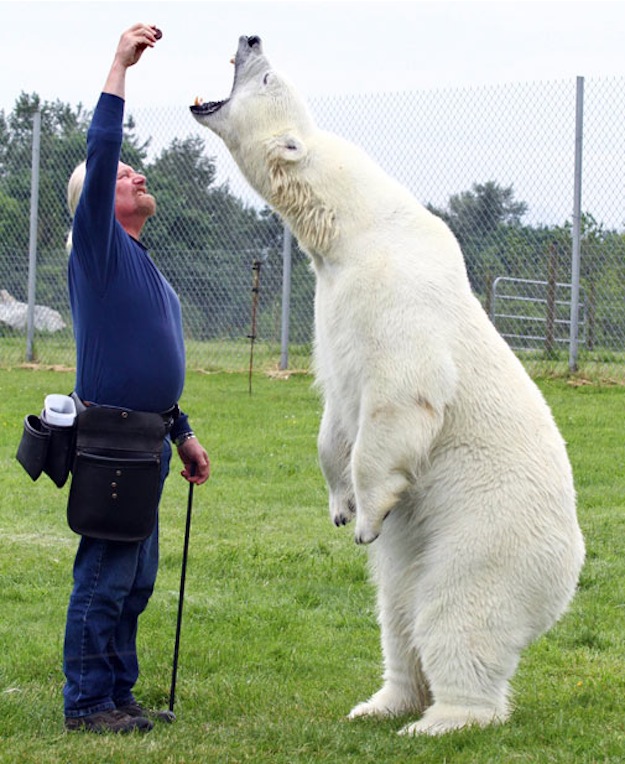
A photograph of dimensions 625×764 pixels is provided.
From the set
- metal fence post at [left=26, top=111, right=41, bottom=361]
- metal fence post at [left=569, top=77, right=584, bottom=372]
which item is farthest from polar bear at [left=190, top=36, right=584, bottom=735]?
metal fence post at [left=26, top=111, right=41, bottom=361]

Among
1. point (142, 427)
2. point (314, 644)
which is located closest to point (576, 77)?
point (314, 644)

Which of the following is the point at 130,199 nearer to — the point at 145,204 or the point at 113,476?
the point at 145,204

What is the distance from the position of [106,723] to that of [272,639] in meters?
1.42

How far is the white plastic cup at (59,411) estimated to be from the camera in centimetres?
392

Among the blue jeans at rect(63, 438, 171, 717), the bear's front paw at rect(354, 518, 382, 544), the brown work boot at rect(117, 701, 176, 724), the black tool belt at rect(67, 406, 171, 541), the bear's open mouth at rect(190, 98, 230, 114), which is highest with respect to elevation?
the bear's open mouth at rect(190, 98, 230, 114)

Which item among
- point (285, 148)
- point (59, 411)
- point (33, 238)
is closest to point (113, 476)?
point (59, 411)

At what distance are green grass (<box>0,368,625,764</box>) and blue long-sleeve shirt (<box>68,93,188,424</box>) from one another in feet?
3.80

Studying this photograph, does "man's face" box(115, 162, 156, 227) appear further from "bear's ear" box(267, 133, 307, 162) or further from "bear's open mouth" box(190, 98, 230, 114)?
"bear's ear" box(267, 133, 307, 162)

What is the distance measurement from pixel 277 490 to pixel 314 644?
3202 millimetres

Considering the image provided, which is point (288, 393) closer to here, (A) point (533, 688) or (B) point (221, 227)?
(B) point (221, 227)

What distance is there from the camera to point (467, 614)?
3.80 metres

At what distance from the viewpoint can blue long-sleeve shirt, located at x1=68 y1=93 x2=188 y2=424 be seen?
153 inches

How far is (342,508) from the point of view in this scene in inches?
172

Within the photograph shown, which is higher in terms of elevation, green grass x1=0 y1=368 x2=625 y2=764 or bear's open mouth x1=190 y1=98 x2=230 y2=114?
bear's open mouth x1=190 y1=98 x2=230 y2=114
